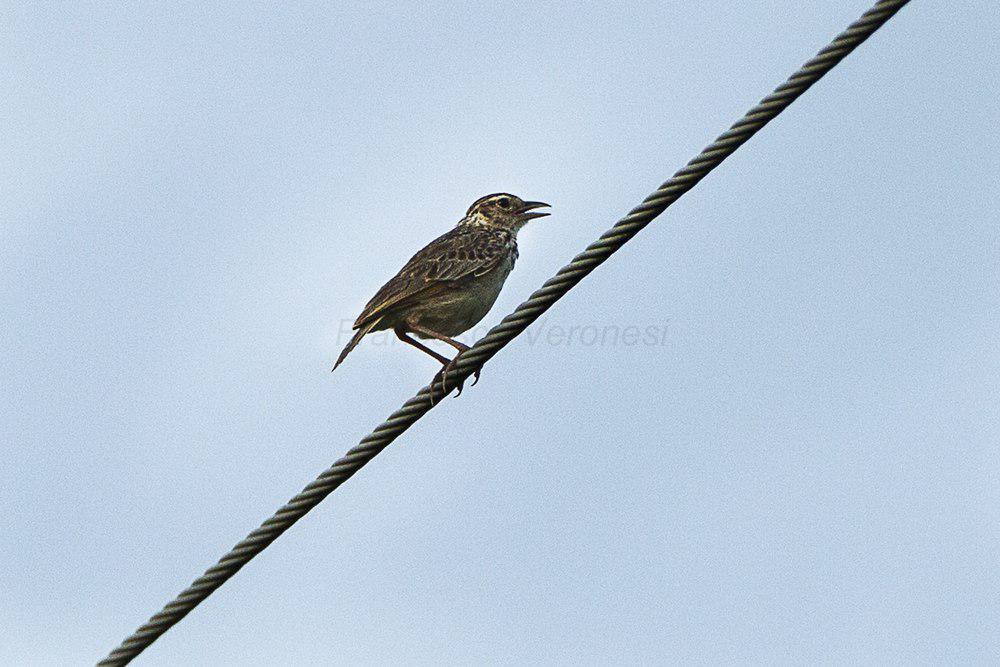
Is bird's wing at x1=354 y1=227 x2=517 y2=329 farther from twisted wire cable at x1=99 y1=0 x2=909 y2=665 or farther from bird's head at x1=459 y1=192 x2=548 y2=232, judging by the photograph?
twisted wire cable at x1=99 y1=0 x2=909 y2=665

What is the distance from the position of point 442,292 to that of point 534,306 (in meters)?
4.84

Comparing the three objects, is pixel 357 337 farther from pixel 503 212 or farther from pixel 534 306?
pixel 534 306

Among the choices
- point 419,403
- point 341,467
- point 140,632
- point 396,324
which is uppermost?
point 396,324

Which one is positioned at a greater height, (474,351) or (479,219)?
(479,219)

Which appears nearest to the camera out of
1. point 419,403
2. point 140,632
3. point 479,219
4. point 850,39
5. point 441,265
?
point 850,39

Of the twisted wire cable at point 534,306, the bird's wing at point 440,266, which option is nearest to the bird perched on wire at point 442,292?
the bird's wing at point 440,266

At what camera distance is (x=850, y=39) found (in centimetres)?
739

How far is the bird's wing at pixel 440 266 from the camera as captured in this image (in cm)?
1294

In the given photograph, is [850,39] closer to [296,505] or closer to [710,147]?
[710,147]

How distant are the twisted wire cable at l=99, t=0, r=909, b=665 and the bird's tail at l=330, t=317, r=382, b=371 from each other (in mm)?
3635

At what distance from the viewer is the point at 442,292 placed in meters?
13.1

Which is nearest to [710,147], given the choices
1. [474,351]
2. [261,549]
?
[474,351]

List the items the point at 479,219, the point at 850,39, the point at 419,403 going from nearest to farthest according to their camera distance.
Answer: the point at 850,39, the point at 419,403, the point at 479,219

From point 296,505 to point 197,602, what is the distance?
757 millimetres
